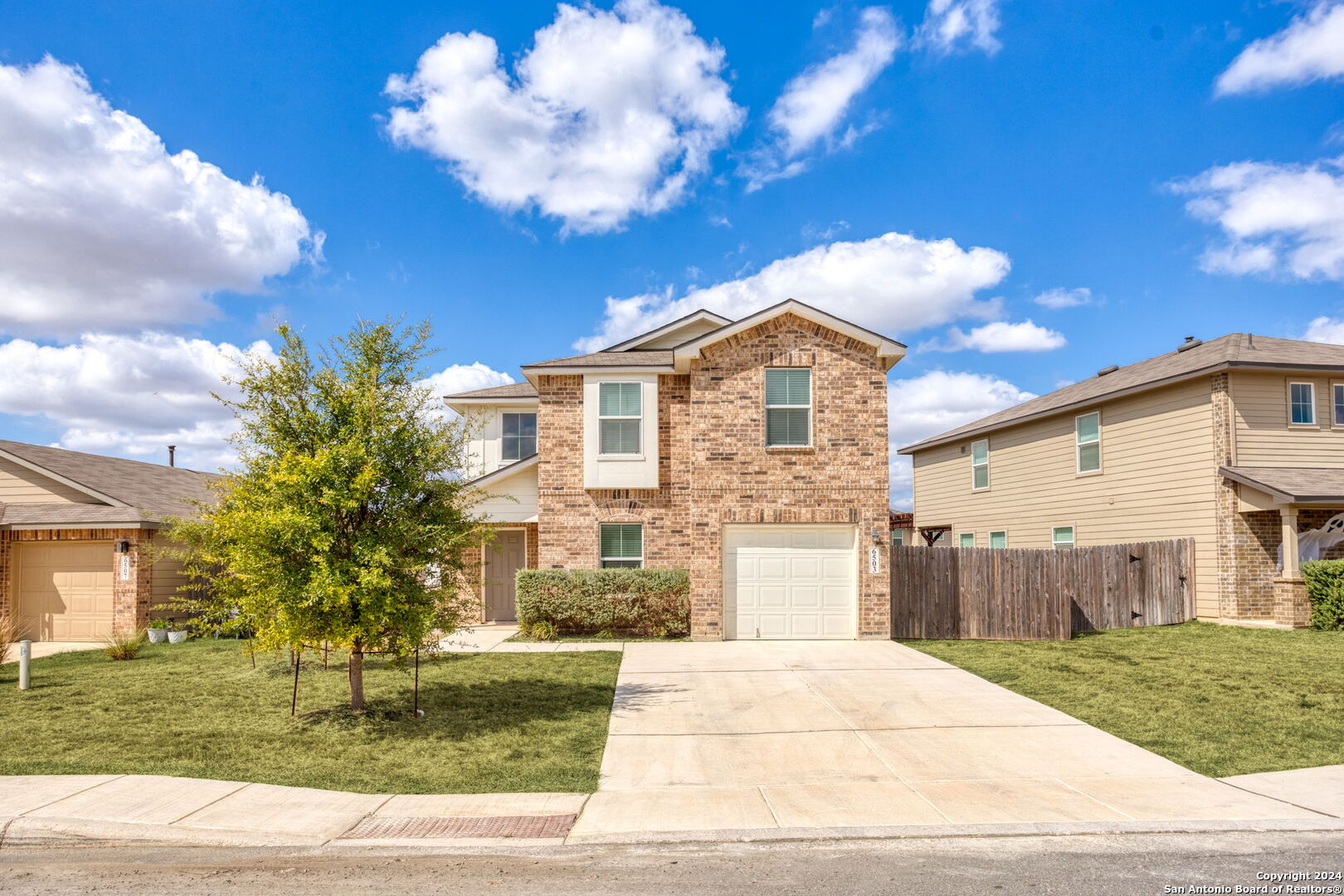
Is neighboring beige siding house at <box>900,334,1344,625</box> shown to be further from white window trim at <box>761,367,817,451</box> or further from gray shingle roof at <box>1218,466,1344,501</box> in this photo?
white window trim at <box>761,367,817,451</box>

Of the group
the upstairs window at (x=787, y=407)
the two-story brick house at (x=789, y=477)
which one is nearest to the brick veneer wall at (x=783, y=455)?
the two-story brick house at (x=789, y=477)

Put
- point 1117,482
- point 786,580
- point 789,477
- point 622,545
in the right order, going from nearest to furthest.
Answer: point 789,477, point 786,580, point 622,545, point 1117,482

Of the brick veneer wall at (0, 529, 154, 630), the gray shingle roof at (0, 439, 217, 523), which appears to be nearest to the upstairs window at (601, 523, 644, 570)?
the gray shingle roof at (0, 439, 217, 523)

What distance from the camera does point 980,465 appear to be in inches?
1098

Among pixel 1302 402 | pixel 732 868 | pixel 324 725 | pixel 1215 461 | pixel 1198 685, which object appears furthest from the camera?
pixel 1302 402

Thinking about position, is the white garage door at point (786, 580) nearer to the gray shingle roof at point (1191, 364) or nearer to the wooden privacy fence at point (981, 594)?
the wooden privacy fence at point (981, 594)

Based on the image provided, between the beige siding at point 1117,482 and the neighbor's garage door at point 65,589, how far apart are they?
24.1m

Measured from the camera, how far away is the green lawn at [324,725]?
793cm

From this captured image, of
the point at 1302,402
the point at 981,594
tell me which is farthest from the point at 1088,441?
the point at 981,594

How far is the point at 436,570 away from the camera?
35.5 ft

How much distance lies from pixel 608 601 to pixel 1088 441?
14086 millimetres

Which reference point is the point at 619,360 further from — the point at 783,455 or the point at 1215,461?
the point at 1215,461

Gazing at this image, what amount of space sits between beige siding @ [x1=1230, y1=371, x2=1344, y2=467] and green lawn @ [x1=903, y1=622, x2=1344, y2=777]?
A: 406 centimetres

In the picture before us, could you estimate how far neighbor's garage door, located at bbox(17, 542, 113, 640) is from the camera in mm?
18578
